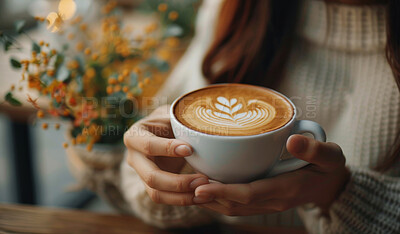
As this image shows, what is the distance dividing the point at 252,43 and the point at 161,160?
1.12 feet

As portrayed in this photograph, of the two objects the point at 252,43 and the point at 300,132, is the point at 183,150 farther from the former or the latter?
the point at 252,43

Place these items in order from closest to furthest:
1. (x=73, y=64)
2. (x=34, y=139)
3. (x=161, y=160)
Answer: (x=161, y=160)
(x=73, y=64)
(x=34, y=139)

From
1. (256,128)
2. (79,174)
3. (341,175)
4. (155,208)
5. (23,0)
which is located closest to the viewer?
(256,128)

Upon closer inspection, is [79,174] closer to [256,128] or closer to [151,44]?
[151,44]

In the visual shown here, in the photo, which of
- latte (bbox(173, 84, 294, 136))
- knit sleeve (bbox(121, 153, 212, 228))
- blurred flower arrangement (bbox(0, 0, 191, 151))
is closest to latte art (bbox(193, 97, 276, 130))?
latte (bbox(173, 84, 294, 136))

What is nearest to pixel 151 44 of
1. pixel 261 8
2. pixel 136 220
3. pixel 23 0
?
pixel 261 8

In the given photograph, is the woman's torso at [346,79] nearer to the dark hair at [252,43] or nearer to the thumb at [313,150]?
the dark hair at [252,43]

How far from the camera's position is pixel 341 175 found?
57 cm

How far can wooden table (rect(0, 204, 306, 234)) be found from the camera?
1.98 feet

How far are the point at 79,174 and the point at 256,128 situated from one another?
0.61 m

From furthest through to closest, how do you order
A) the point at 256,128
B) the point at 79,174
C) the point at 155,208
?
the point at 79,174, the point at 155,208, the point at 256,128

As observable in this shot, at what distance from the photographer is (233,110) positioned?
0.47m

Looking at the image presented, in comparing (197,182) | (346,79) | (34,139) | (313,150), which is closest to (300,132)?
(313,150)

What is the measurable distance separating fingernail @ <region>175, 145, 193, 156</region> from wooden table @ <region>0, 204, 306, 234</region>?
11.0 inches
